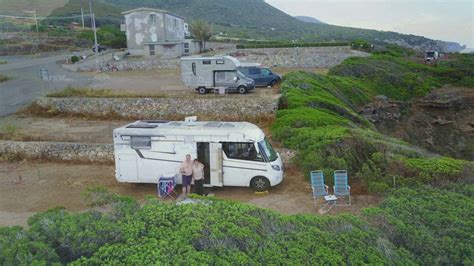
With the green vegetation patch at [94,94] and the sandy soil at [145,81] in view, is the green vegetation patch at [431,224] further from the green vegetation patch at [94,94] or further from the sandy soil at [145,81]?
the sandy soil at [145,81]

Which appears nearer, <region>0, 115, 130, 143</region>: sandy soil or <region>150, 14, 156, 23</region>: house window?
<region>0, 115, 130, 143</region>: sandy soil

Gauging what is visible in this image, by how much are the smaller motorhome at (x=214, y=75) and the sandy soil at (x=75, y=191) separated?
11541mm

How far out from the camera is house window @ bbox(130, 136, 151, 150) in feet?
46.5

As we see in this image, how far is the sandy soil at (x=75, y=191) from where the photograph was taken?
1275 centimetres

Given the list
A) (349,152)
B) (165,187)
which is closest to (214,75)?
(349,152)

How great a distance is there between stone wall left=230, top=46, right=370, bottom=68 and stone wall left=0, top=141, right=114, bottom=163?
30678 millimetres

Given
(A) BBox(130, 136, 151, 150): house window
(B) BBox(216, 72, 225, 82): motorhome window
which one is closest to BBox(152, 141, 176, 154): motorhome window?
(A) BBox(130, 136, 151, 150): house window

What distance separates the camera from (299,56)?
1822 inches

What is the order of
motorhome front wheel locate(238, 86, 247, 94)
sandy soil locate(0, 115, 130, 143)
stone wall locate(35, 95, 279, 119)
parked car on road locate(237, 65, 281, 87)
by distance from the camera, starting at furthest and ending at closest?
parked car on road locate(237, 65, 281, 87) < motorhome front wheel locate(238, 86, 247, 94) < stone wall locate(35, 95, 279, 119) < sandy soil locate(0, 115, 130, 143)

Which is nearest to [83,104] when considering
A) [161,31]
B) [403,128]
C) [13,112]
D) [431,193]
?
[13,112]

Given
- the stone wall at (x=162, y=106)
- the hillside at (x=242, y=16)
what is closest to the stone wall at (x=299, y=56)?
the stone wall at (x=162, y=106)

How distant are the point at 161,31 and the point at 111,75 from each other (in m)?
14.7

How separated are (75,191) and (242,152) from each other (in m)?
6.01

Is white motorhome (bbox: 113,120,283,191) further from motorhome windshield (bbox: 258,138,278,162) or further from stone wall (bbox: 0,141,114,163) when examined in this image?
stone wall (bbox: 0,141,114,163)
